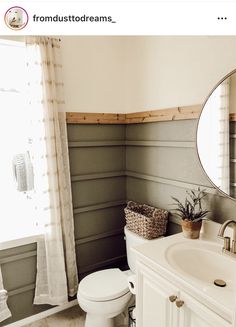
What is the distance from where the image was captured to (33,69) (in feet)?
5.75

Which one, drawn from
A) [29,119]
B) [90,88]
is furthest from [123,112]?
[29,119]

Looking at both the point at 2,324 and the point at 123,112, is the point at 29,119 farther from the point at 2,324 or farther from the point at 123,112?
the point at 2,324

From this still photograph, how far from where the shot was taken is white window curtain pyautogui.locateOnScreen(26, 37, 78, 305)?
5.82 feet

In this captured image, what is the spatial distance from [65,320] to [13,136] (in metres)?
1.46

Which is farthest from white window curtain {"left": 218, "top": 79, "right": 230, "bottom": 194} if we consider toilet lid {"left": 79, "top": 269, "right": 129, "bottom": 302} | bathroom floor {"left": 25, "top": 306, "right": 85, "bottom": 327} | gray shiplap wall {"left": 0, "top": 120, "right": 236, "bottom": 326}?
bathroom floor {"left": 25, "top": 306, "right": 85, "bottom": 327}

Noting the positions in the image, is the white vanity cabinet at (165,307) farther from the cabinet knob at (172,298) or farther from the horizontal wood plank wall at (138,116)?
the horizontal wood plank wall at (138,116)

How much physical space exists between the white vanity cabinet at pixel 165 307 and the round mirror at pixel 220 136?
616 mm

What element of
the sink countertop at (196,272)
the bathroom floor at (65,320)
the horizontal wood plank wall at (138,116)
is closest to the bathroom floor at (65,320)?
the bathroom floor at (65,320)

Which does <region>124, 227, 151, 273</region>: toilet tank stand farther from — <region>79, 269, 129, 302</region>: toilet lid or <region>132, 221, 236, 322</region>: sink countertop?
<region>132, 221, 236, 322</region>: sink countertop

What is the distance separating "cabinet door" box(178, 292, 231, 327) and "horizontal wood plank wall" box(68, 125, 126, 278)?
117cm

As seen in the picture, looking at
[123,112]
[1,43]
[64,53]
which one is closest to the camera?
[1,43]

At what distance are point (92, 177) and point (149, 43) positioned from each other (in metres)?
1.14
